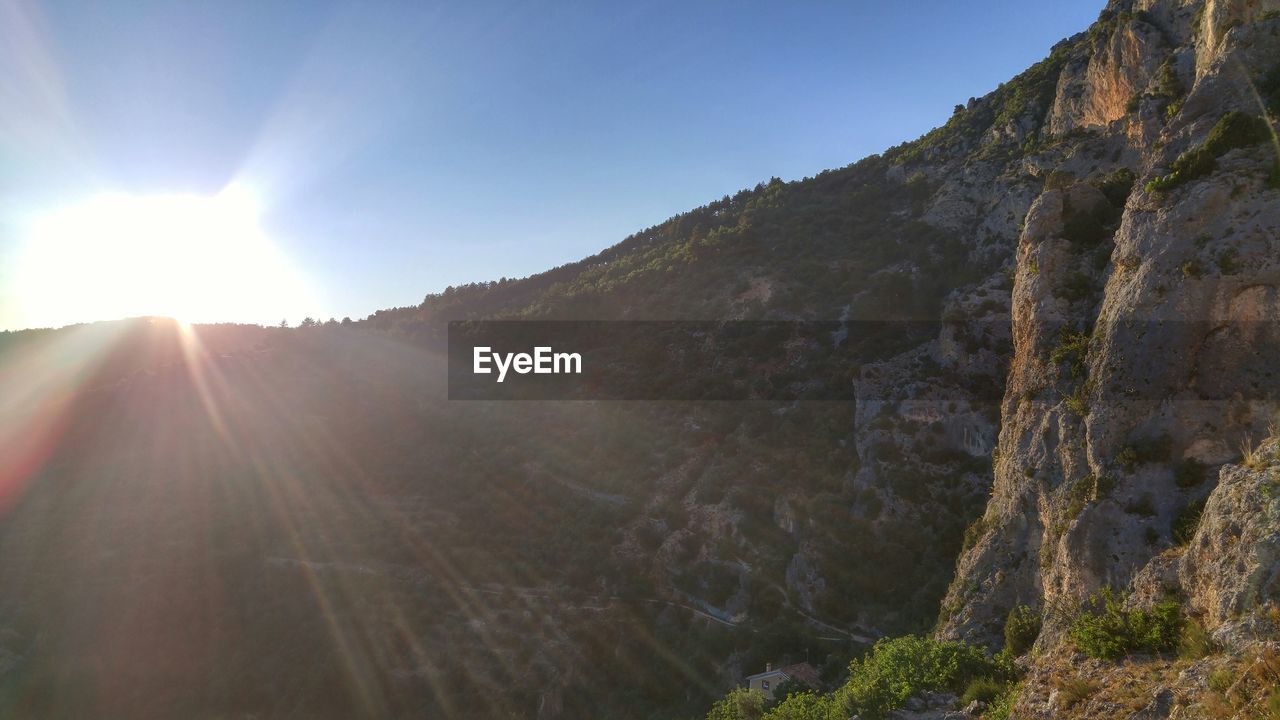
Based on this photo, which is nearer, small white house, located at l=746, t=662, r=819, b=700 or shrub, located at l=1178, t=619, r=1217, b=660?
shrub, located at l=1178, t=619, r=1217, b=660

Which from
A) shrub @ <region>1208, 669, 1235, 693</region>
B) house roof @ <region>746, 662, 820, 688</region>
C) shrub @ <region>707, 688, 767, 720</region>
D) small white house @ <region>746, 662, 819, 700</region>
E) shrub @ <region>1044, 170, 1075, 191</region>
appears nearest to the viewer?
shrub @ <region>1208, 669, 1235, 693</region>

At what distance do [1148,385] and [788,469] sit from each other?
3050 cm

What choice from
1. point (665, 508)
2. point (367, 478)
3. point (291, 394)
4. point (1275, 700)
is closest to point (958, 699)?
point (1275, 700)

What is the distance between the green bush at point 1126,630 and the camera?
11.9 m

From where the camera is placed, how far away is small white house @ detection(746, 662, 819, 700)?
30.6 meters

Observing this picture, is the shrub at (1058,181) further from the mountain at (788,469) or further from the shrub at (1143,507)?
the shrub at (1143,507)

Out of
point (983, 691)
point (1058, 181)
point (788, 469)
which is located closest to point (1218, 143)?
point (1058, 181)

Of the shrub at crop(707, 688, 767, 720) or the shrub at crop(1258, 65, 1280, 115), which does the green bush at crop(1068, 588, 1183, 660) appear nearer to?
the shrub at crop(707, 688, 767, 720)

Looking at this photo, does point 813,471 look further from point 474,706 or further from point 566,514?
point 474,706

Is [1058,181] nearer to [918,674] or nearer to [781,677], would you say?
[918,674]

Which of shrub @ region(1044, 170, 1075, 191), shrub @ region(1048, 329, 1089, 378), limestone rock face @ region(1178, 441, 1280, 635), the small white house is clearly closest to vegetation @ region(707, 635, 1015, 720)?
limestone rock face @ region(1178, 441, 1280, 635)

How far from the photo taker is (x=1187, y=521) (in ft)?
45.8

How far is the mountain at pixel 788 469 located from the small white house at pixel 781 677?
121 cm

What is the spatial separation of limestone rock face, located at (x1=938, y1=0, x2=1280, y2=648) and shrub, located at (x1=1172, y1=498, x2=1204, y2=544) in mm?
128
